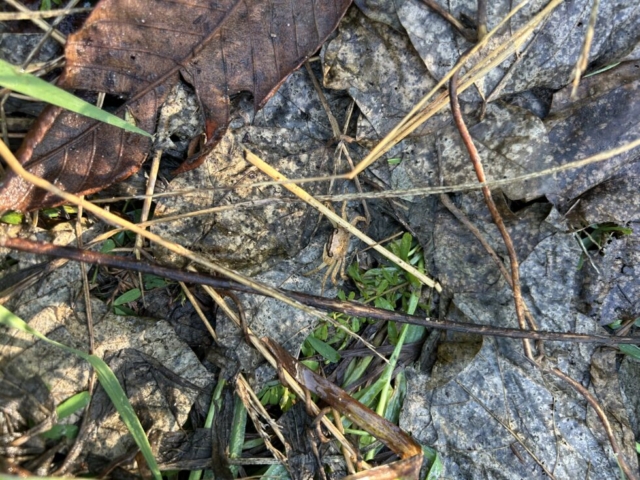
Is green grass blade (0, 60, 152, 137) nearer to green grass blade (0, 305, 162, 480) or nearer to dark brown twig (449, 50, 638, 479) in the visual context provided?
green grass blade (0, 305, 162, 480)

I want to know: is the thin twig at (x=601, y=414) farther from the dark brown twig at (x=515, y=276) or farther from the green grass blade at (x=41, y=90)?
the green grass blade at (x=41, y=90)

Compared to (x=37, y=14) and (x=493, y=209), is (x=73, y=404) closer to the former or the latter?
(x=37, y=14)

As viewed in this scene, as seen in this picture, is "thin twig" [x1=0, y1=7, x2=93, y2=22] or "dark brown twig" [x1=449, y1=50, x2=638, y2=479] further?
"dark brown twig" [x1=449, y1=50, x2=638, y2=479]

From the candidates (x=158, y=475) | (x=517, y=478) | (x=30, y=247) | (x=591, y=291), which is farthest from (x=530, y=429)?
(x=30, y=247)

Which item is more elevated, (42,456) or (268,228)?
(268,228)

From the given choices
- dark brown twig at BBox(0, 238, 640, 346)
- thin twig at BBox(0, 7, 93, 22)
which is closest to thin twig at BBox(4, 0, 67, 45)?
thin twig at BBox(0, 7, 93, 22)

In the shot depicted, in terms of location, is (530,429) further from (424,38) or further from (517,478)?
(424,38)
